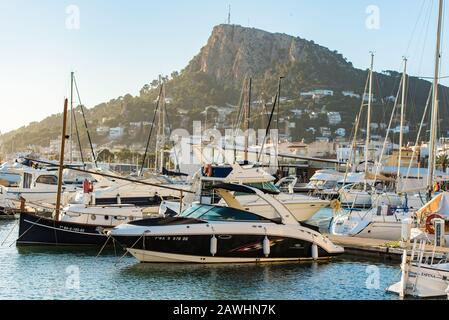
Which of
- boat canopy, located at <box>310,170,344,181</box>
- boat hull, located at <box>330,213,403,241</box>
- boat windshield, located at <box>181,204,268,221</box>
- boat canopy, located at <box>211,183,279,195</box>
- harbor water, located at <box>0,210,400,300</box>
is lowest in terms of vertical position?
harbor water, located at <box>0,210,400,300</box>

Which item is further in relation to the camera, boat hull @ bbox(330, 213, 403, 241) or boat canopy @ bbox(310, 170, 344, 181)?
boat canopy @ bbox(310, 170, 344, 181)

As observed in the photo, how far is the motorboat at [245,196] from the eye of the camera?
1069 inches

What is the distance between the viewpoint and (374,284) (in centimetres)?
2148

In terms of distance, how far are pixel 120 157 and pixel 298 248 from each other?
401 feet

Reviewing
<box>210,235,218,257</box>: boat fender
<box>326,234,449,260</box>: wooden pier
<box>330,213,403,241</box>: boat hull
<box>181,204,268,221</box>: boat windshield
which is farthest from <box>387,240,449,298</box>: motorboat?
<box>330,213,403,241</box>: boat hull

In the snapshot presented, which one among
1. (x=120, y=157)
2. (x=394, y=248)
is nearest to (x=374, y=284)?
(x=394, y=248)

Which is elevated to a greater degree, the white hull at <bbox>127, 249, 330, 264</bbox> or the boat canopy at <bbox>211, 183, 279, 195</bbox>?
the boat canopy at <bbox>211, 183, 279, 195</bbox>

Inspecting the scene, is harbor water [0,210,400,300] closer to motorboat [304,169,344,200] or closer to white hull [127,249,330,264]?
white hull [127,249,330,264]

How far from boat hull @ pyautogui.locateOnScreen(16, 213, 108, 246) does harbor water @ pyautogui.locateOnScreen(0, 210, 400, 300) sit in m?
1.78

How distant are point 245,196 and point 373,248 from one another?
7.91m

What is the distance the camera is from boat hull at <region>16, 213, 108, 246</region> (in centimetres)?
2831

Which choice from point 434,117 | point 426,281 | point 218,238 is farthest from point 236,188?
point 434,117
